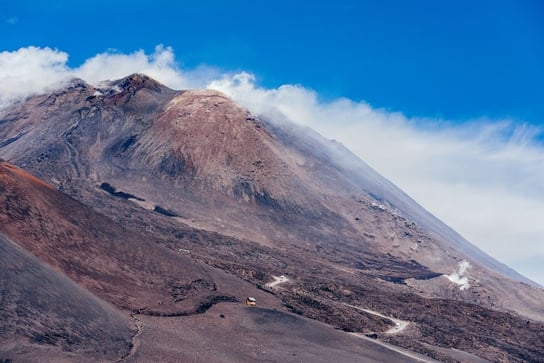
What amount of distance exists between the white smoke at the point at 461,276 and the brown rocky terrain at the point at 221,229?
1.31m

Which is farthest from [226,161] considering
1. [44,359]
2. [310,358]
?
[44,359]

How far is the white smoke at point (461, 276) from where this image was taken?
101 meters

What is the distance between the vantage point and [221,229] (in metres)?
95.8

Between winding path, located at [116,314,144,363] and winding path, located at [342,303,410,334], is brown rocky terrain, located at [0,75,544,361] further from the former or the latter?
winding path, located at [342,303,410,334]

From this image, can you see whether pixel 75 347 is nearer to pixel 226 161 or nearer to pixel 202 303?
pixel 202 303

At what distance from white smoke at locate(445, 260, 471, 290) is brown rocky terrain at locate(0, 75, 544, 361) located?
1310mm

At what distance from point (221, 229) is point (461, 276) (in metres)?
45.8

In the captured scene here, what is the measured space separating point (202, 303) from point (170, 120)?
85845 millimetres

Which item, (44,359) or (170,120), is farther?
(170,120)

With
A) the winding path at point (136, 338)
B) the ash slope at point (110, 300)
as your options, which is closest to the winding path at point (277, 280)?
the ash slope at point (110, 300)

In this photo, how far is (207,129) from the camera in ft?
405

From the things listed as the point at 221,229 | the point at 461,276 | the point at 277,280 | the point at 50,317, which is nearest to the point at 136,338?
the point at 50,317

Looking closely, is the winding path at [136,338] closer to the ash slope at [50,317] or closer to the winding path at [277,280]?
the ash slope at [50,317]

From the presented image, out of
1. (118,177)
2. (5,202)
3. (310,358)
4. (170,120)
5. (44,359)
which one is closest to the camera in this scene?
(44,359)
